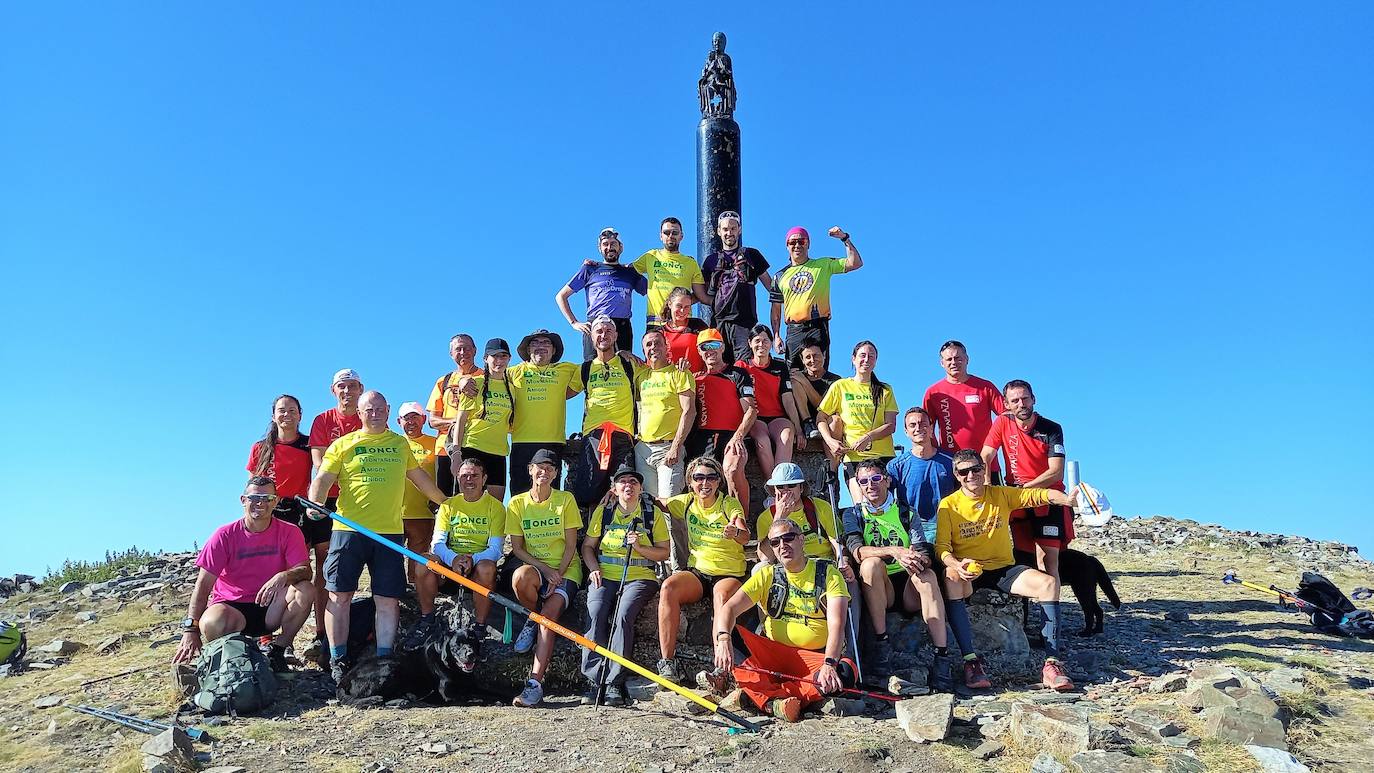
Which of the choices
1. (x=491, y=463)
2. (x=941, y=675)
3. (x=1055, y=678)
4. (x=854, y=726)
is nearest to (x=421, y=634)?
(x=491, y=463)

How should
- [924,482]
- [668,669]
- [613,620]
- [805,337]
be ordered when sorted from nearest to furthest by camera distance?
[668,669]
[613,620]
[924,482]
[805,337]

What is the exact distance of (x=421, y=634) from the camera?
7.91 metres

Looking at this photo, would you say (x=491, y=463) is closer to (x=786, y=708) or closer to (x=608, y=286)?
(x=608, y=286)

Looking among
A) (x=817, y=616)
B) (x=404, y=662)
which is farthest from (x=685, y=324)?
(x=404, y=662)

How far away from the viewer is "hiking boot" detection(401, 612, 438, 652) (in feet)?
25.6

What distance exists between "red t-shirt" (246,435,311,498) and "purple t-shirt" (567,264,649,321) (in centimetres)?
369

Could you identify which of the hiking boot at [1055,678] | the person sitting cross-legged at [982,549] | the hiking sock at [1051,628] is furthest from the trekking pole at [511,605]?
the hiking sock at [1051,628]

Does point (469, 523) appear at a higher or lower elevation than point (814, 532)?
higher

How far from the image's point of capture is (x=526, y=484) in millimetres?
9023

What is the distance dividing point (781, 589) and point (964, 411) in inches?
132

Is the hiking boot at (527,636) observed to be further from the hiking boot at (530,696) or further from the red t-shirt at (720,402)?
the red t-shirt at (720,402)

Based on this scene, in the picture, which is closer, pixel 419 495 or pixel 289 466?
pixel 289 466

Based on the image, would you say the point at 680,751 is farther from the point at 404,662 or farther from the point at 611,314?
the point at 611,314

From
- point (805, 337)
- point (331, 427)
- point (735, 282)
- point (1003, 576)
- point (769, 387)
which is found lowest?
point (1003, 576)
